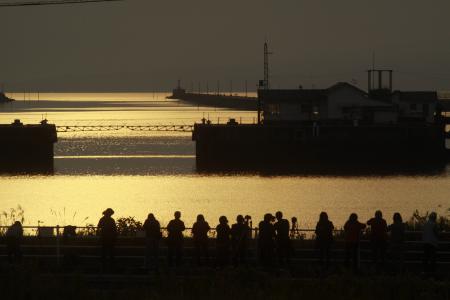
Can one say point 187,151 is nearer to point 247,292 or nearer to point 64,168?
point 64,168

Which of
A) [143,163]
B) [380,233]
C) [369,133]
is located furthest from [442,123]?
[380,233]

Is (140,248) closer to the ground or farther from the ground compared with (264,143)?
closer to the ground

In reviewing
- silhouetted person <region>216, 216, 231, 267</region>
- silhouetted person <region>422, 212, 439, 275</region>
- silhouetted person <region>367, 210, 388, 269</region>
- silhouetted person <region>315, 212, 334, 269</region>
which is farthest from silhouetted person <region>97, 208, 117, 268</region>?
silhouetted person <region>422, 212, 439, 275</region>

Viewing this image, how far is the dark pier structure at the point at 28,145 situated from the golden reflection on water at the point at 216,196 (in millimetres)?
8191

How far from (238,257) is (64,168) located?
228 feet

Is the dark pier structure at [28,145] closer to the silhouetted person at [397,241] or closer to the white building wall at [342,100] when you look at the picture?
the white building wall at [342,100]

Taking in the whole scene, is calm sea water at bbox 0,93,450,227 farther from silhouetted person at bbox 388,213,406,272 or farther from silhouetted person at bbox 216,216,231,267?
silhouetted person at bbox 388,213,406,272

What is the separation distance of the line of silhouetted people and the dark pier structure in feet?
215

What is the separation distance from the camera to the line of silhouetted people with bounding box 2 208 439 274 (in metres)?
21.8

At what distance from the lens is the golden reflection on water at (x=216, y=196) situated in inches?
2089

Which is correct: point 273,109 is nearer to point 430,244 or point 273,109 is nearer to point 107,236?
point 107,236

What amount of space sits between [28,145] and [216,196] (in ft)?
98.7

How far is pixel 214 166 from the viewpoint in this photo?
85375 mm

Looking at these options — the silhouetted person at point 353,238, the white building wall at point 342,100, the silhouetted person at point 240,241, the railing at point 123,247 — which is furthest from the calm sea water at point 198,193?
the silhouetted person at point 353,238
